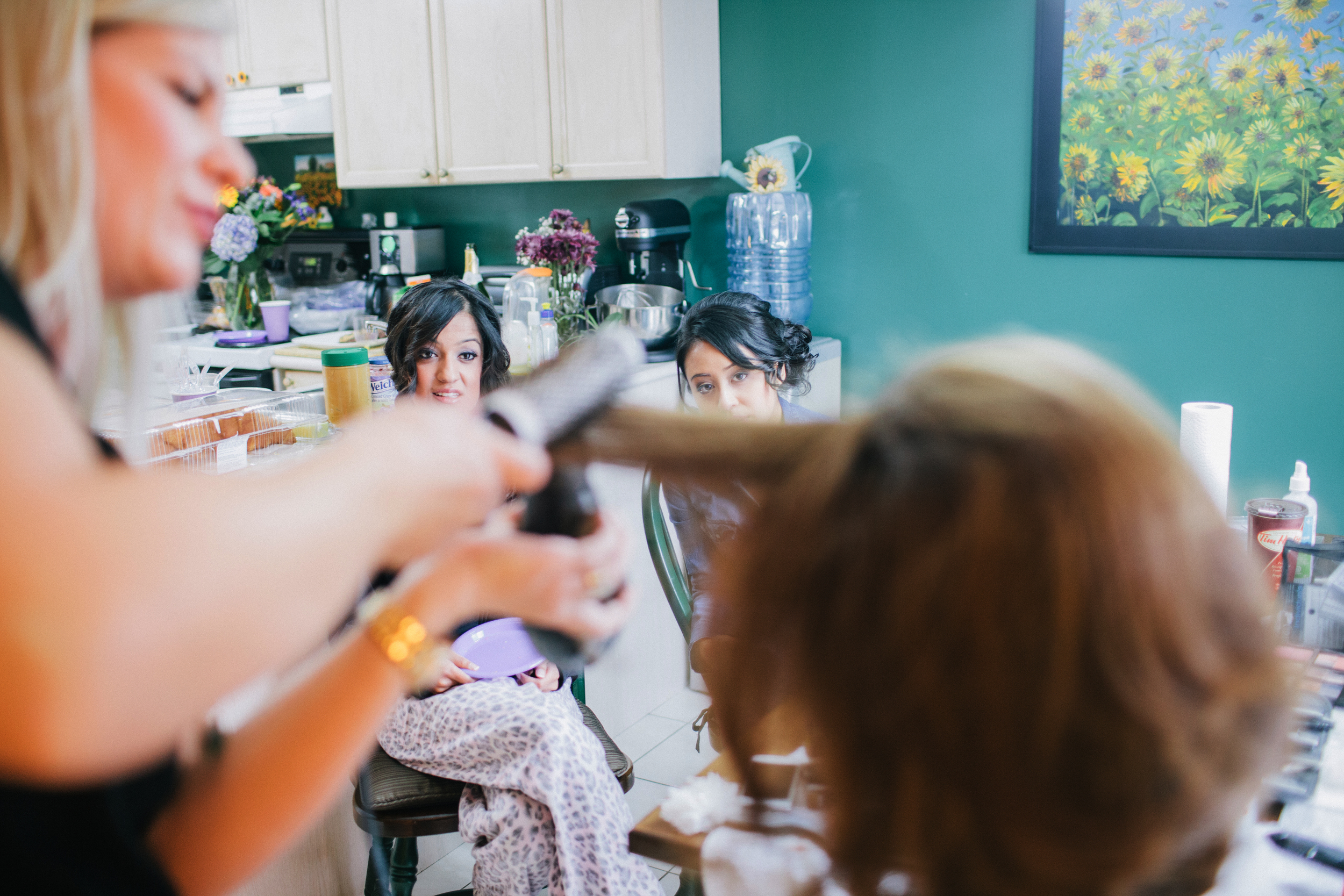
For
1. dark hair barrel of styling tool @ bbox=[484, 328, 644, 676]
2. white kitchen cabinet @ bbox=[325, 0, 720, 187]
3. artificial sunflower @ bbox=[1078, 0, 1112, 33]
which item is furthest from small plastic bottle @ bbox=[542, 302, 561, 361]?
dark hair barrel of styling tool @ bbox=[484, 328, 644, 676]

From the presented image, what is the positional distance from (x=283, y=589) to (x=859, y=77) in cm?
334

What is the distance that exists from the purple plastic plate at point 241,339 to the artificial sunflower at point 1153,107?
321cm

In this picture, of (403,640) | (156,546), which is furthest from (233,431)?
(156,546)

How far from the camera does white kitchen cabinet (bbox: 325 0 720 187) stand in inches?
135

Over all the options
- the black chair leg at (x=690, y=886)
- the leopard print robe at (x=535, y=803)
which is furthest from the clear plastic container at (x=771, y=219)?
the black chair leg at (x=690, y=886)

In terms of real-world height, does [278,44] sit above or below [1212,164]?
above

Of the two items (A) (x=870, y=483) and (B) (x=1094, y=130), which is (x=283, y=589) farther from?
(B) (x=1094, y=130)

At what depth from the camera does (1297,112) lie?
277 cm

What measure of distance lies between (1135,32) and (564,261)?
1803 millimetres

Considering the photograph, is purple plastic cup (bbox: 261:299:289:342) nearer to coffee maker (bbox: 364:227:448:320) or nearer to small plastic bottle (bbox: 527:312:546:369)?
coffee maker (bbox: 364:227:448:320)

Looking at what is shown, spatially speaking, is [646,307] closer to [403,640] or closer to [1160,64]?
[1160,64]

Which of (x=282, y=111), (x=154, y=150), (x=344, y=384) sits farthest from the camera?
(x=282, y=111)

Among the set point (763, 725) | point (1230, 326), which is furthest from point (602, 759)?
point (1230, 326)

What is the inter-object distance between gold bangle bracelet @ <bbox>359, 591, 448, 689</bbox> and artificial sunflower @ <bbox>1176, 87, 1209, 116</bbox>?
116 inches
